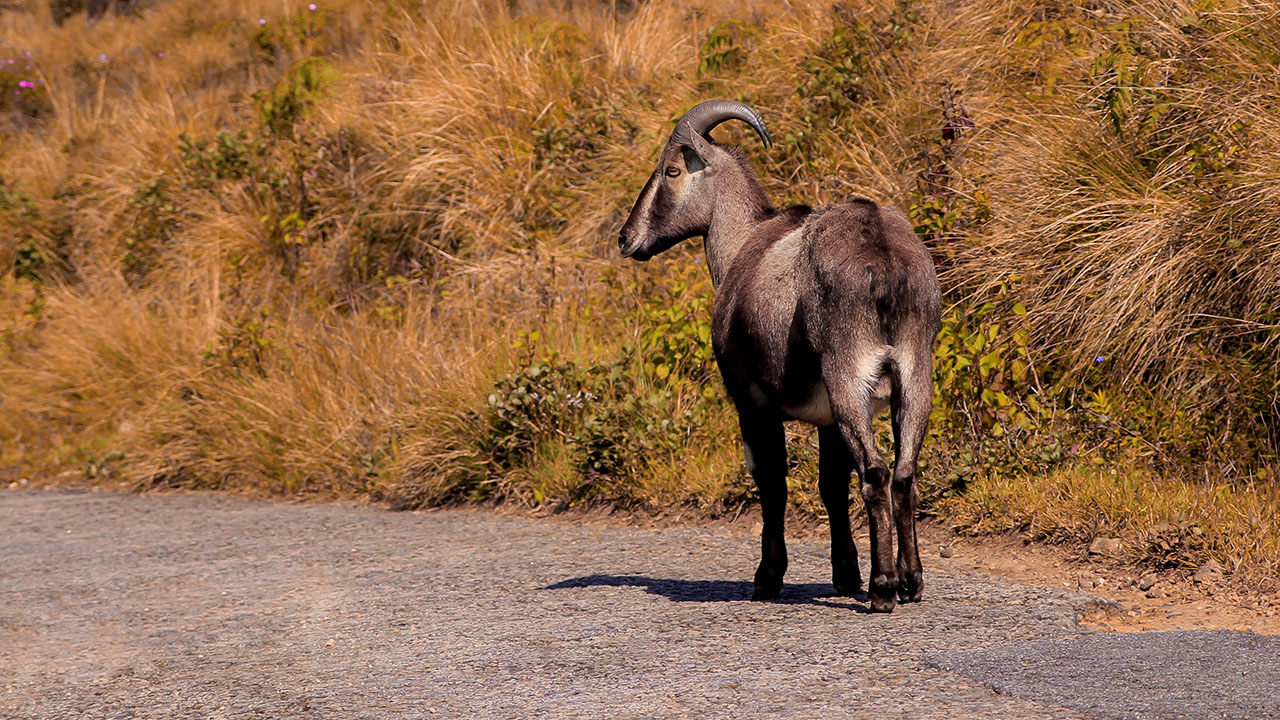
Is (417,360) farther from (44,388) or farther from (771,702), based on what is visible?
(771,702)

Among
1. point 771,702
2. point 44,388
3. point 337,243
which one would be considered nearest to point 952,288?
point 771,702

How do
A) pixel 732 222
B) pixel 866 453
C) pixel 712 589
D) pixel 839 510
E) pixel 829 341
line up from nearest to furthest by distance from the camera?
pixel 866 453, pixel 829 341, pixel 839 510, pixel 712 589, pixel 732 222

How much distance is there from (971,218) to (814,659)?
14.5 ft

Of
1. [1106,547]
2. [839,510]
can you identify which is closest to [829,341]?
[839,510]

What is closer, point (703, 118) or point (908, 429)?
point (908, 429)

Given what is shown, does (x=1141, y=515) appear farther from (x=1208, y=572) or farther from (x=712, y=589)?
(x=712, y=589)

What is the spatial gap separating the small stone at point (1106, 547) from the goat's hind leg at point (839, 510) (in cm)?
115

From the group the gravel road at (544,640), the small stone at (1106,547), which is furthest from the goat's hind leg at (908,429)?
the small stone at (1106,547)

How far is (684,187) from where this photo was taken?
694cm

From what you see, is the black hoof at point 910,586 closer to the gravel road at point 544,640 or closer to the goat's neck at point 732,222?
the gravel road at point 544,640

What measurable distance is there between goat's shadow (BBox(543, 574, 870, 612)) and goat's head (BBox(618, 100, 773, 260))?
160 cm

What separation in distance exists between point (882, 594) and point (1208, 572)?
4.82 ft

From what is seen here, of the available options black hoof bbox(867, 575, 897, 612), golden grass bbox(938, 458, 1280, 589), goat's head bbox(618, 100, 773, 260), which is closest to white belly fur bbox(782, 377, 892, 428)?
black hoof bbox(867, 575, 897, 612)

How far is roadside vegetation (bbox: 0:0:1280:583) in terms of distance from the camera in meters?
7.33
